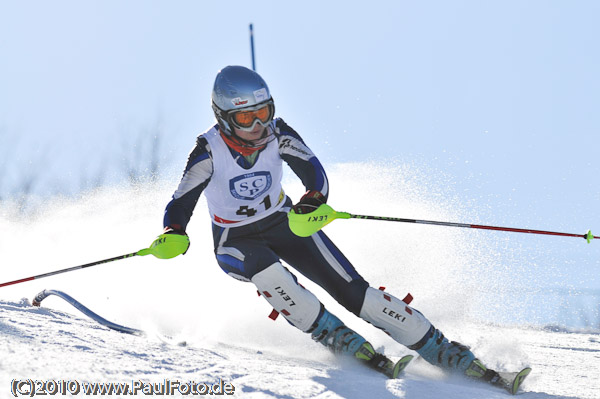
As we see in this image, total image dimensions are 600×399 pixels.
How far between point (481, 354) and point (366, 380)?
4.43 feet

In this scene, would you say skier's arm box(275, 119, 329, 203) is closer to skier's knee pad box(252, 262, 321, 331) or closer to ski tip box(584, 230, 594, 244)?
skier's knee pad box(252, 262, 321, 331)

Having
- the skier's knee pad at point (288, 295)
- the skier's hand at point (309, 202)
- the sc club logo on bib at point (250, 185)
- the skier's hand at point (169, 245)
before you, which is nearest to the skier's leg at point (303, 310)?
the skier's knee pad at point (288, 295)

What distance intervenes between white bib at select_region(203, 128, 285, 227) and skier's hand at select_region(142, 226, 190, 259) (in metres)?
0.46

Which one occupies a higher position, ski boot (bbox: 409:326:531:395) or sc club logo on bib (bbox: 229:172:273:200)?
sc club logo on bib (bbox: 229:172:273:200)

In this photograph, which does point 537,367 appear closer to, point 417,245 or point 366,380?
point 366,380

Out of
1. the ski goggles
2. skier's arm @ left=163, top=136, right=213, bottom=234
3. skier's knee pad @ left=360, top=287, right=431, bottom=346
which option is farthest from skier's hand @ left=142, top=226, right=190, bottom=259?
skier's knee pad @ left=360, top=287, right=431, bottom=346

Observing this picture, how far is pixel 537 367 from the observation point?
455cm

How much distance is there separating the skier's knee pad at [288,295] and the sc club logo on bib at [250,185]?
2.06ft

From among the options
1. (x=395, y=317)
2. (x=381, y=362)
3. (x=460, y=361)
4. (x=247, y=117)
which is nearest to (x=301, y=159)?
(x=247, y=117)

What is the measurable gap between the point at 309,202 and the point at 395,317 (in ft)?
2.82

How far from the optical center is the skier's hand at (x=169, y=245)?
3.73 meters

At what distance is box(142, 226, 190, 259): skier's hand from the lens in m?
3.73

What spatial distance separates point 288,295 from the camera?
12.1 ft

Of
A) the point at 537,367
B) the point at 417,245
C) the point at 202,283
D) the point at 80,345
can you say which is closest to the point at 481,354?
the point at 537,367
